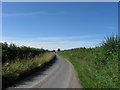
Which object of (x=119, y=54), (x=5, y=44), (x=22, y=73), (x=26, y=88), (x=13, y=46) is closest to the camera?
(x=26, y=88)

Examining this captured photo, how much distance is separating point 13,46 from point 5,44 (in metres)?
2.35

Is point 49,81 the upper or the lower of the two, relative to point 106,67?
lower

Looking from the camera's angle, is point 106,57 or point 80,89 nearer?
point 80,89

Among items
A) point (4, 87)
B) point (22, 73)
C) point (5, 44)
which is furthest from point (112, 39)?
point (5, 44)

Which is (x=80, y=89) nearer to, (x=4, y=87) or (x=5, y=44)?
(x=4, y=87)

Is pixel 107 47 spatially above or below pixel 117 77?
above

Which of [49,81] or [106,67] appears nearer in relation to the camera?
[49,81]

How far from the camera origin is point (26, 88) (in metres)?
10.9

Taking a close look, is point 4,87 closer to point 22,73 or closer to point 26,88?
point 26,88

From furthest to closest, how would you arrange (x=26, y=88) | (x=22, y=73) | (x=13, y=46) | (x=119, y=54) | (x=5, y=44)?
(x=13, y=46)
(x=5, y=44)
(x=22, y=73)
(x=119, y=54)
(x=26, y=88)

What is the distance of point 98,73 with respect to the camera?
49.8ft

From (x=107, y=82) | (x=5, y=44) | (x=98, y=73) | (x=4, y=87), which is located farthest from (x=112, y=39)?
(x=5, y=44)

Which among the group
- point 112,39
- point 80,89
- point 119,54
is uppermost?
point 112,39

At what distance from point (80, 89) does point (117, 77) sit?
87.7 inches
